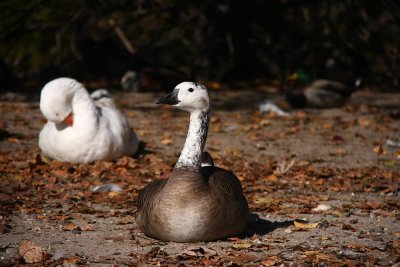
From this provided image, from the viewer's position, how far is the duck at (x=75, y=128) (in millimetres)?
8477

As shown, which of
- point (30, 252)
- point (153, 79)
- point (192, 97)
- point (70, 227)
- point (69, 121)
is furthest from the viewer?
point (153, 79)

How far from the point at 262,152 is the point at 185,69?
306 inches

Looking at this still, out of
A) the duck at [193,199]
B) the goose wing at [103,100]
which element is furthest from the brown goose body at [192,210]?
the goose wing at [103,100]

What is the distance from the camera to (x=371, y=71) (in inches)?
682

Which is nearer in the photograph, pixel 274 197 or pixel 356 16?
pixel 274 197

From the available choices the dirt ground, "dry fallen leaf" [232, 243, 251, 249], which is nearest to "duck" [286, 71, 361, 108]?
the dirt ground

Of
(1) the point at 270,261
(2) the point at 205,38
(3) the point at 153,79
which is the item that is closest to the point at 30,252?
(1) the point at 270,261

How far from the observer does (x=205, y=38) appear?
17516 millimetres

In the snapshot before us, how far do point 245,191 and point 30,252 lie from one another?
10.3 ft

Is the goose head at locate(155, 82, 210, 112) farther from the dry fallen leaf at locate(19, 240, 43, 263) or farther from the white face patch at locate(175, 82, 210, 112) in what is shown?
the dry fallen leaf at locate(19, 240, 43, 263)

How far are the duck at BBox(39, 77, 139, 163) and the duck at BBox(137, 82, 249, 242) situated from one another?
2.97 meters

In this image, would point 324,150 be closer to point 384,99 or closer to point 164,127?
point 164,127

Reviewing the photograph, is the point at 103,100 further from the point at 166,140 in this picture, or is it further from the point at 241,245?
the point at 241,245

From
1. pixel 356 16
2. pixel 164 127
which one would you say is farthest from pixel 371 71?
pixel 164 127
